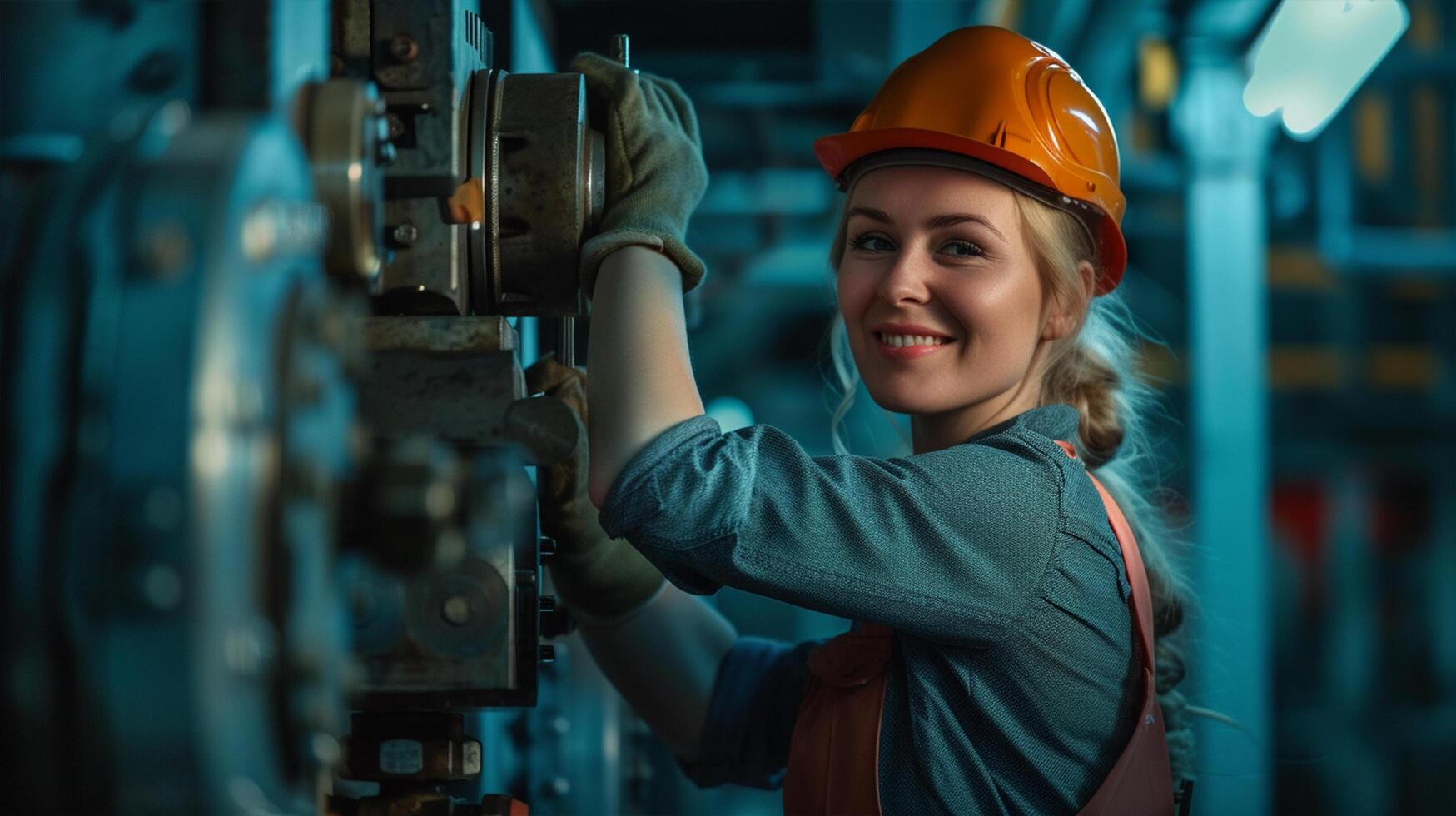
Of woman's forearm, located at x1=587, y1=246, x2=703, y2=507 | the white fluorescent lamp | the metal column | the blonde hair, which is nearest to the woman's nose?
the blonde hair

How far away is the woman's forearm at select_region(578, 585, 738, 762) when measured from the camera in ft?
4.40

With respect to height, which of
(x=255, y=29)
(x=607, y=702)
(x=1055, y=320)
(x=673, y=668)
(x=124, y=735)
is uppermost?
(x=255, y=29)

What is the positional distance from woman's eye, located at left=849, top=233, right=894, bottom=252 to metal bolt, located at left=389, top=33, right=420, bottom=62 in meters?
0.51

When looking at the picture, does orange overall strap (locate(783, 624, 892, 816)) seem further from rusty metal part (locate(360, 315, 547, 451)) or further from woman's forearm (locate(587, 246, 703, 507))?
rusty metal part (locate(360, 315, 547, 451))

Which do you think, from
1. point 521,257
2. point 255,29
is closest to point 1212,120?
point 521,257

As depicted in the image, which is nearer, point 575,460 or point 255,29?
point 255,29

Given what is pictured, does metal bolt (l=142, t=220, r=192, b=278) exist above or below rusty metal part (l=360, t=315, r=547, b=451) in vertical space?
above

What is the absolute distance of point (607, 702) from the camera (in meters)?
2.19

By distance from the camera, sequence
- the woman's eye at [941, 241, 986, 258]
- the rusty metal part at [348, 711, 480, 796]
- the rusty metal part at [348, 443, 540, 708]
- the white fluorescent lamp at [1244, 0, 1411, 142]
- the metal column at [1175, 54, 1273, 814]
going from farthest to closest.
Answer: the metal column at [1175, 54, 1273, 814], the white fluorescent lamp at [1244, 0, 1411, 142], the woman's eye at [941, 241, 986, 258], the rusty metal part at [348, 711, 480, 796], the rusty metal part at [348, 443, 540, 708]

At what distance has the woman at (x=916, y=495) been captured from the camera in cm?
98

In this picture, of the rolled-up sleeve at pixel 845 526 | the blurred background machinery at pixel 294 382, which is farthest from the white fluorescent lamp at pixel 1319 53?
the rolled-up sleeve at pixel 845 526

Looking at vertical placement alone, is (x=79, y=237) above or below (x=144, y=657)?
above

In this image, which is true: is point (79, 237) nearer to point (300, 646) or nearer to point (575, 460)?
point (300, 646)

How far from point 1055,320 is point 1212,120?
2527 mm
